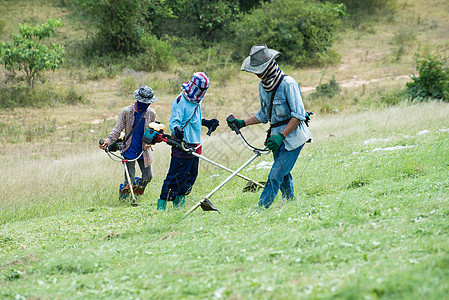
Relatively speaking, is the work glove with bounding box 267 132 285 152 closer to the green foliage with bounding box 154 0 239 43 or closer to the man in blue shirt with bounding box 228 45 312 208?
the man in blue shirt with bounding box 228 45 312 208

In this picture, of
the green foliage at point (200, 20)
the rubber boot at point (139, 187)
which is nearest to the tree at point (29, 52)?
the rubber boot at point (139, 187)

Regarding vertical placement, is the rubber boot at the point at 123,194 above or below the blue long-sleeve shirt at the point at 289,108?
below

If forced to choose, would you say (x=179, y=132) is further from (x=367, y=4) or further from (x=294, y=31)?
(x=367, y=4)

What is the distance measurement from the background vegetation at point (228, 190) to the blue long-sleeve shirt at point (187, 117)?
986 mm

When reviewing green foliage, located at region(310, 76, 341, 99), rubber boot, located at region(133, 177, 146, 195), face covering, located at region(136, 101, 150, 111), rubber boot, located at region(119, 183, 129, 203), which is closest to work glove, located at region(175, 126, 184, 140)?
face covering, located at region(136, 101, 150, 111)

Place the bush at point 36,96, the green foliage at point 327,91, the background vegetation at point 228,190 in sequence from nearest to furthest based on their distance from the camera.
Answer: the background vegetation at point 228,190
the bush at point 36,96
the green foliage at point 327,91

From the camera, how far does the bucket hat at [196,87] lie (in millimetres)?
5902

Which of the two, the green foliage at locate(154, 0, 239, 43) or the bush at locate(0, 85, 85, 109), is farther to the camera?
the green foliage at locate(154, 0, 239, 43)

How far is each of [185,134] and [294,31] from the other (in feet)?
61.4

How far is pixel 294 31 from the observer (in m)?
23.4

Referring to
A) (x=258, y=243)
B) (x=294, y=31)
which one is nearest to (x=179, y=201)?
(x=258, y=243)

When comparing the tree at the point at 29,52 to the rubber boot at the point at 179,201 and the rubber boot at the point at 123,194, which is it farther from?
the rubber boot at the point at 179,201

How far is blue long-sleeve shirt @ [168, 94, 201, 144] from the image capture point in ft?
19.5

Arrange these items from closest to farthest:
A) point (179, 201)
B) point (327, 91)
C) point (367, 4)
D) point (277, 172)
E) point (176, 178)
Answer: point (277, 172) < point (176, 178) < point (179, 201) < point (327, 91) < point (367, 4)
